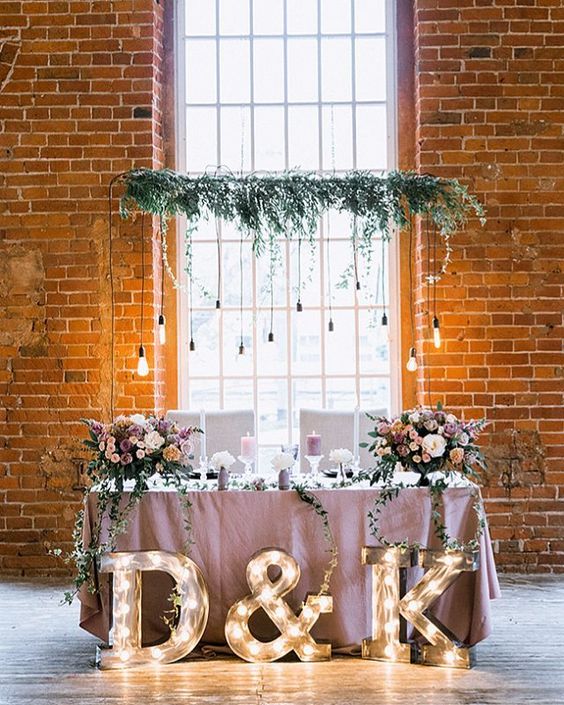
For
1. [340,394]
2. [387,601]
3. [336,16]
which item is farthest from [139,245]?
[387,601]

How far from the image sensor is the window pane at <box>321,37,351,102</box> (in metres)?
6.11

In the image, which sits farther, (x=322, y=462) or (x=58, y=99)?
(x=58, y=99)

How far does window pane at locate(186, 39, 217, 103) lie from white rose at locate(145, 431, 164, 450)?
296 cm

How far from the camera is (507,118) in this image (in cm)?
571

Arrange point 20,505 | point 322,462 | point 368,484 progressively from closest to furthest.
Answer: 1. point 368,484
2. point 322,462
3. point 20,505

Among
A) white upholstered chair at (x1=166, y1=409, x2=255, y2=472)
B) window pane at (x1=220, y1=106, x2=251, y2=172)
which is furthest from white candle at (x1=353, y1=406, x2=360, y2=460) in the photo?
window pane at (x1=220, y1=106, x2=251, y2=172)

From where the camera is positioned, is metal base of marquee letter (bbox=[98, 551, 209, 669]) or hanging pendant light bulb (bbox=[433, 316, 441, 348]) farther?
hanging pendant light bulb (bbox=[433, 316, 441, 348])

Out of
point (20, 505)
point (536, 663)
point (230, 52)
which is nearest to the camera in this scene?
point (536, 663)

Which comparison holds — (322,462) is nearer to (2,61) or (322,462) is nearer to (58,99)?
(58,99)

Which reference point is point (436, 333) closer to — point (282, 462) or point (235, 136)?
point (282, 462)

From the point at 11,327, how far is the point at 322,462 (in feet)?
7.05

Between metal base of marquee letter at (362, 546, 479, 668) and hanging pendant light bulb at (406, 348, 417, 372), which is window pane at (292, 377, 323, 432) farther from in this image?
metal base of marquee letter at (362, 546, 479, 668)

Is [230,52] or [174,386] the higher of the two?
[230,52]

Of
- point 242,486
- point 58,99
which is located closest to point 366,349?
point 242,486
